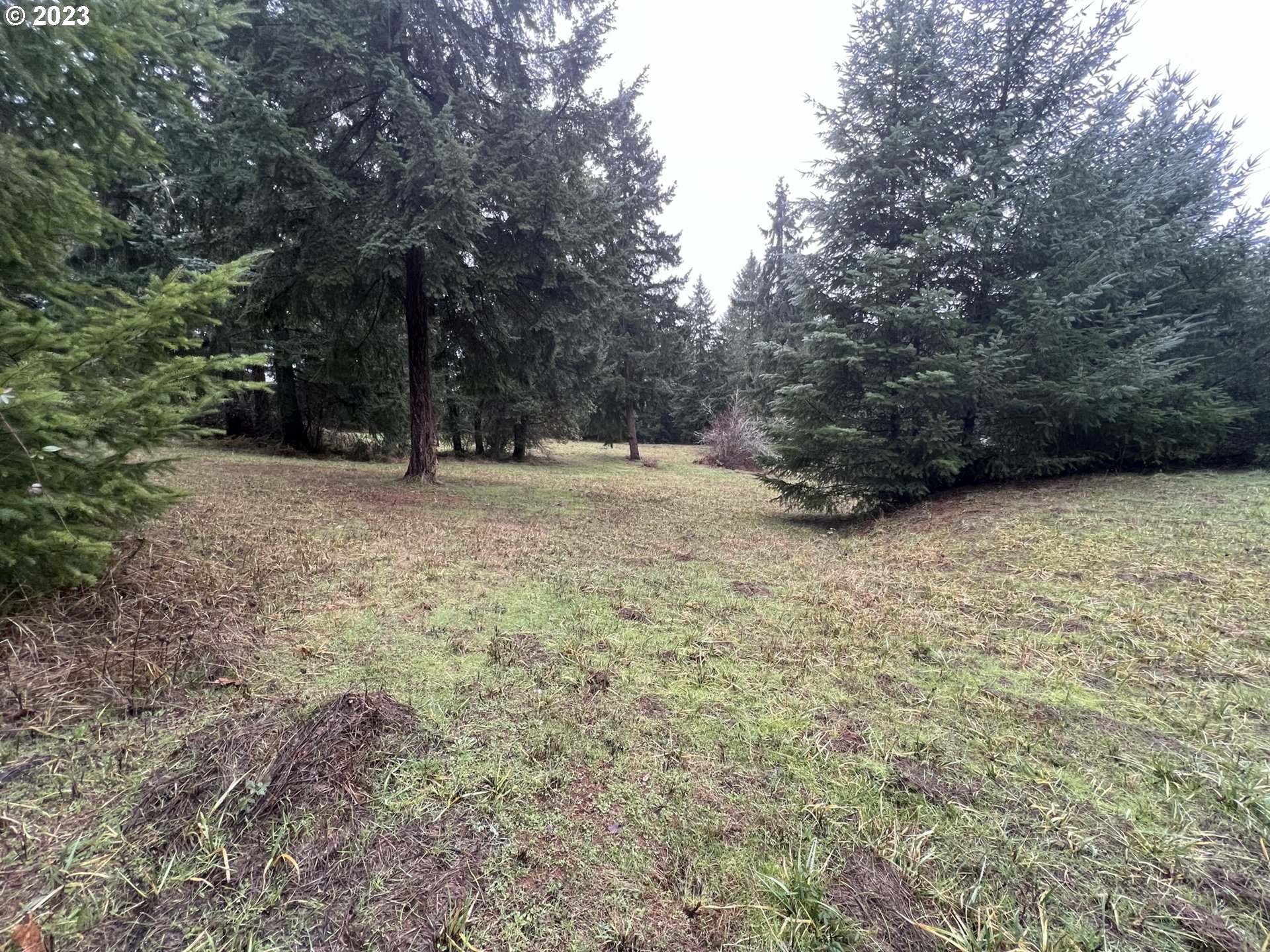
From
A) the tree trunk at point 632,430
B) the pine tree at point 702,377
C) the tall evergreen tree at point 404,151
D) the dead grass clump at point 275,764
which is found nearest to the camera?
the dead grass clump at point 275,764

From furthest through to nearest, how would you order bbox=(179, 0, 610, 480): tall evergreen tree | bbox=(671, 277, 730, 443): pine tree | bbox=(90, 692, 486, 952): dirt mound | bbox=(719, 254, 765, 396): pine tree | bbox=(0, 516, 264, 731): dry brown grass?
bbox=(671, 277, 730, 443): pine tree, bbox=(719, 254, 765, 396): pine tree, bbox=(179, 0, 610, 480): tall evergreen tree, bbox=(0, 516, 264, 731): dry brown grass, bbox=(90, 692, 486, 952): dirt mound

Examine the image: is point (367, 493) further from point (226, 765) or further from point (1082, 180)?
point (1082, 180)

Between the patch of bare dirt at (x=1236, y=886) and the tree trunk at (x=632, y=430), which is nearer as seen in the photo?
the patch of bare dirt at (x=1236, y=886)

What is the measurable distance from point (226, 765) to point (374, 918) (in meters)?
0.80

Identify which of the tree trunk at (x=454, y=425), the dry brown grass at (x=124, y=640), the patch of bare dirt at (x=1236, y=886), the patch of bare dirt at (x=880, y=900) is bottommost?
the patch of bare dirt at (x=880, y=900)

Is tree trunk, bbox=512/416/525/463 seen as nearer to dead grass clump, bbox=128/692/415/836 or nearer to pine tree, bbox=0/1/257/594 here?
pine tree, bbox=0/1/257/594

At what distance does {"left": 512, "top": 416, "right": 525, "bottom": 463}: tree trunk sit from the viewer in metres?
17.2

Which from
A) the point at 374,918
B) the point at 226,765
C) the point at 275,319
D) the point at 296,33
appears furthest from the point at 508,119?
the point at 374,918

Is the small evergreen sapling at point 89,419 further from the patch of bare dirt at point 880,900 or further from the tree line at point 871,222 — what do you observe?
the tree line at point 871,222

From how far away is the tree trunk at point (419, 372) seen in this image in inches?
309

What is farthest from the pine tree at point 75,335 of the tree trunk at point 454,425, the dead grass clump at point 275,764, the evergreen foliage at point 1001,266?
the tree trunk at point 454,425

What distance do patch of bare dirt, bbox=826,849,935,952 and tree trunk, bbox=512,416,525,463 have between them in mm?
16364

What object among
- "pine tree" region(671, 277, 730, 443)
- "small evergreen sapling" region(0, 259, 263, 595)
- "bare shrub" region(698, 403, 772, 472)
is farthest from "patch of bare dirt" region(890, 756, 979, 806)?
"pine tree" region(671, 277, 730, 443)

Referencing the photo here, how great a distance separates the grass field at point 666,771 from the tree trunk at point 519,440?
528 inches
